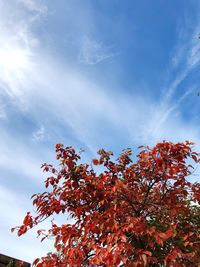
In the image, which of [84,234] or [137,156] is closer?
[84,234]

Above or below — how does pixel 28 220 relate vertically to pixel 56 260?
above

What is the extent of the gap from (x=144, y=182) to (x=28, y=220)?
1985 millimetres

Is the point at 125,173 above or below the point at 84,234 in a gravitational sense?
above

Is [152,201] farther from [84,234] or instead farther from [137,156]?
[84,234]

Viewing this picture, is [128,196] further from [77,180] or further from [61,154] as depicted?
[61,154]

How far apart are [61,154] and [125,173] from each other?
119cm

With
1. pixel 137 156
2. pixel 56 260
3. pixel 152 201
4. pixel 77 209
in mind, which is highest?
pixel 137 156

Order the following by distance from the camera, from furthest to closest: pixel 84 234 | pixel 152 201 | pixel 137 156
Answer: pixel 137 156, pixel 152 201, pixel 84 234

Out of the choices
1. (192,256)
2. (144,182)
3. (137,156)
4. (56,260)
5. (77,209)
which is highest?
(137,156)

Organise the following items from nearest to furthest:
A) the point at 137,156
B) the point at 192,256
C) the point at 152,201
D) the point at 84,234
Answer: the point at 192,256 < the point at 84,234 < the point at 152,201 < the point at 137,156

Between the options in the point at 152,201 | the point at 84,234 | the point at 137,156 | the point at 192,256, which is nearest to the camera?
the point at 192,256

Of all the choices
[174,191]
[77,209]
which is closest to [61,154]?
[77,209]

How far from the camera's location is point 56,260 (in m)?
4.51

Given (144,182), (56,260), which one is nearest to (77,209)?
(56,260)
